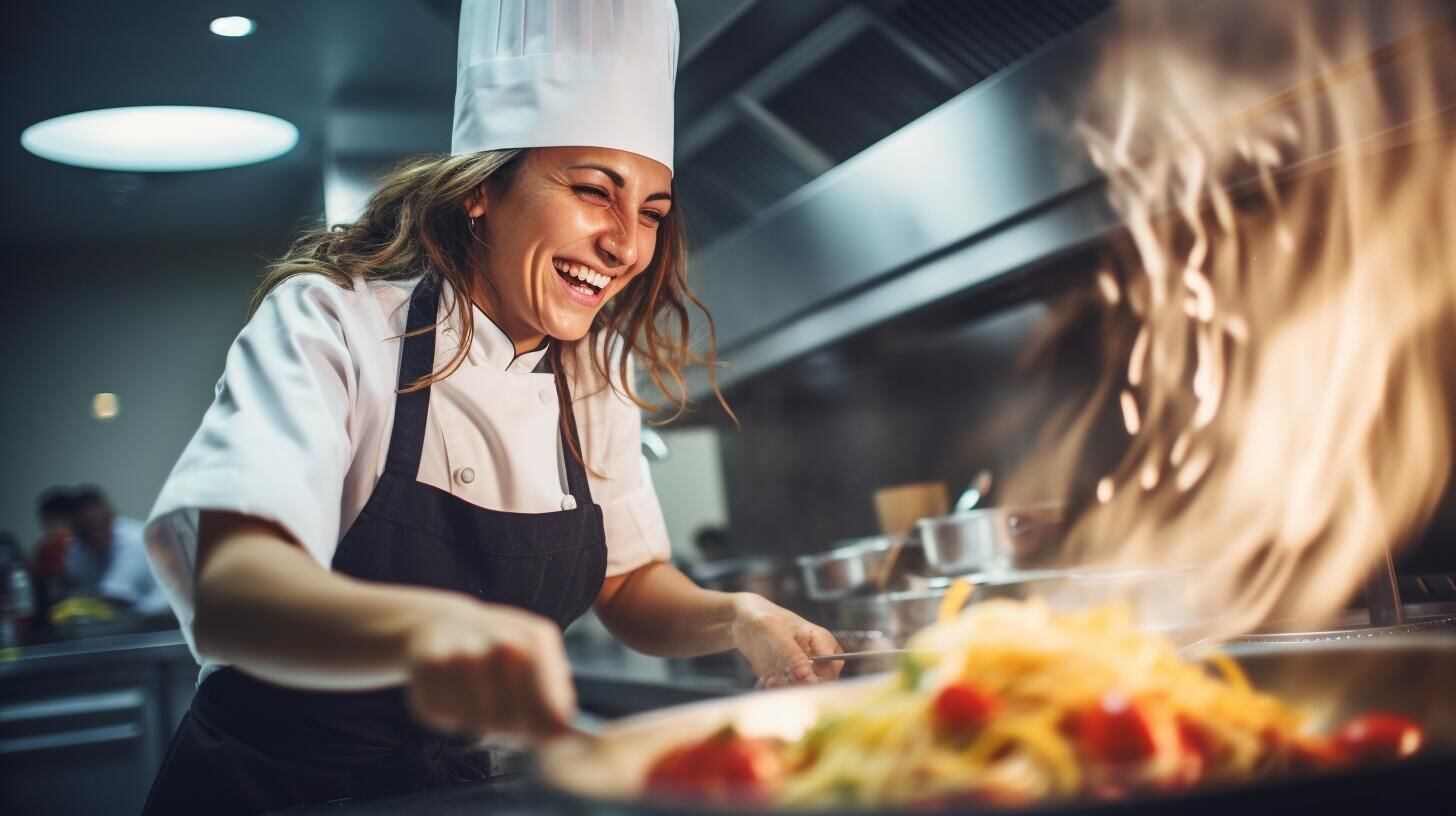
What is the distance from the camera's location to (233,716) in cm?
106

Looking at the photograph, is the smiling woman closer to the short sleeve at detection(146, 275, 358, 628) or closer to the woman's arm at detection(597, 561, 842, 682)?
the short sleeve at detection(146, 275, 358, 628)

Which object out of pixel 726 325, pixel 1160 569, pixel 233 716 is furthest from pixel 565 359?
pixel 726 325

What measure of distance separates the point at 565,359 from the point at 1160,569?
2.51 feet

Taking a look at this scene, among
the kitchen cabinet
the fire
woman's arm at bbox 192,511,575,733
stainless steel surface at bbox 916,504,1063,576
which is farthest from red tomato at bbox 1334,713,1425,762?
the kitchen cabinet

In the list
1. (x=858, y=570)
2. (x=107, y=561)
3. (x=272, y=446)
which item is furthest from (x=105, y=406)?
(x=272, y=446)

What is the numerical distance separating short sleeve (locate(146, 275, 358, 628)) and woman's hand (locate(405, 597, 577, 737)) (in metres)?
0.27

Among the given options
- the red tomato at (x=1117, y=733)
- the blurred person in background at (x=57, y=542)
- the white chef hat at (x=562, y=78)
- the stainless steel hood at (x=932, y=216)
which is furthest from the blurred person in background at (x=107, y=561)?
the red tomato at (x=1117, y=733)

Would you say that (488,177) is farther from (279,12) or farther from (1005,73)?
(279,12)

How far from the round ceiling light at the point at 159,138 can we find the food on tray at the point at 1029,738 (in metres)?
2.47

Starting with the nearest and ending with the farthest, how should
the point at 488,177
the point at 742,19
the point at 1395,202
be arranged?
the point at 488,177
the point at 1395,202
the point at 742,19

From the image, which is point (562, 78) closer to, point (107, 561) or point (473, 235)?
point (473, 235)

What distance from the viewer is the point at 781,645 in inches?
41.9

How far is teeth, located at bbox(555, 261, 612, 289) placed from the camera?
3.78ft

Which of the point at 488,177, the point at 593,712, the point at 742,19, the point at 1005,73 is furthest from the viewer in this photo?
the point at 593,712
